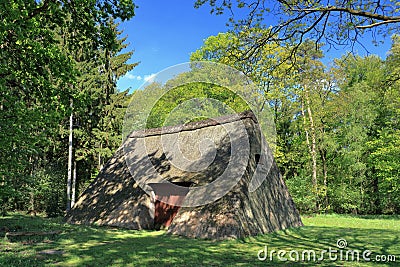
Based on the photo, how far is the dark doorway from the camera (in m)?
13.5

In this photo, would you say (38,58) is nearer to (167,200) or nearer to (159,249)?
(159,249)

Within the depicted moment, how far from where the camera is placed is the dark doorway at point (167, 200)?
13.5 m

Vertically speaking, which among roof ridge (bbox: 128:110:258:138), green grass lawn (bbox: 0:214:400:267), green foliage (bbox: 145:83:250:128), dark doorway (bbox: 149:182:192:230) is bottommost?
green grass lawn (bbox: 0:214:400:267)

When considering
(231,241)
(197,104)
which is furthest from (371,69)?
(231,241)

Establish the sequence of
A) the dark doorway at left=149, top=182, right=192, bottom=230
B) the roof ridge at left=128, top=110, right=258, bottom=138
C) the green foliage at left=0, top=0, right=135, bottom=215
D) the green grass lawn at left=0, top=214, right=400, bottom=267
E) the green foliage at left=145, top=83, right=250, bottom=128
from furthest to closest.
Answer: the green foliage at left=145, top=83, right=250, bottom=128
the roof ridge at left=128, top=110, right=258, bottom=138
the dark doorway at left=149, top=182, right=192, bottom=230
the green foliage at left=0, top=0, right=135, bottom=215
the green grass lawn at left=0, top=214, right=400, bottom=267

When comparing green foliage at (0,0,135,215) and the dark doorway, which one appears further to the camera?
the dark doorway

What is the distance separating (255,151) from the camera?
13.5m

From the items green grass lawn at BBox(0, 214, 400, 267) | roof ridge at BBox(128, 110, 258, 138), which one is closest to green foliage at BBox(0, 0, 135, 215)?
green grass lawn at BBox(0, 214, 400, 267)

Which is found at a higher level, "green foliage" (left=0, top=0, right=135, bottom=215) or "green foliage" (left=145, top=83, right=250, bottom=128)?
"green foliage" (left=145, top=83, right=250, bottom=128)

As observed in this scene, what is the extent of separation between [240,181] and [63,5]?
909cm

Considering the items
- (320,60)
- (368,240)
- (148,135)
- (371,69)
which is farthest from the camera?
(371,69)

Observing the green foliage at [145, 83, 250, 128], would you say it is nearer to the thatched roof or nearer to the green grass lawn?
the thatched roof

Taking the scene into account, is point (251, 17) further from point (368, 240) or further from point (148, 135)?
point (148, 135)

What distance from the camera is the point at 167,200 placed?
14.0m
